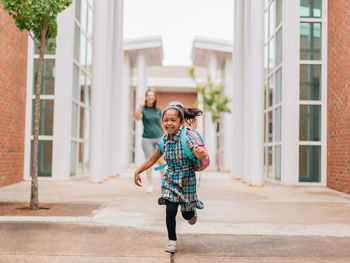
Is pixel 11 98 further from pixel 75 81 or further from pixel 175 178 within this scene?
pixel 175 178

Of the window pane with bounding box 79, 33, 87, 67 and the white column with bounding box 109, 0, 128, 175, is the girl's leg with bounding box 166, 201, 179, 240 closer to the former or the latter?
the window pane with bounding box 79, 33, 87, 67

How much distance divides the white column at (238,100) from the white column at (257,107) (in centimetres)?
205

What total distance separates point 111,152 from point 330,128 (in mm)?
6005

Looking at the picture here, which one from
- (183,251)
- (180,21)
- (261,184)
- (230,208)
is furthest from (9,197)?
(180,21)

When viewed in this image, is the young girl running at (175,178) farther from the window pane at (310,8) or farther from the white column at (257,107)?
the window pane at (310,8)

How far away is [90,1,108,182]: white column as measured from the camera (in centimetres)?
928

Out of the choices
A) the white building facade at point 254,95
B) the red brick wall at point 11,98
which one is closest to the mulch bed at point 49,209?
the red brick wall at point 11,98

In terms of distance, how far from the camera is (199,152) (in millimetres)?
3211

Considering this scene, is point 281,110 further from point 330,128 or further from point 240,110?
point 240,110

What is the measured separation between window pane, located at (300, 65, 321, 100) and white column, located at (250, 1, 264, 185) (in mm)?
846

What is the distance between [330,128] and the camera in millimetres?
8344

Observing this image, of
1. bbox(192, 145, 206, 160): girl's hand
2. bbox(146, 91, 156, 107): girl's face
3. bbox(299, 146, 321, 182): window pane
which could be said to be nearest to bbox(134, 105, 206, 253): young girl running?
bbox(192, 145, 206, 160): girl's hand

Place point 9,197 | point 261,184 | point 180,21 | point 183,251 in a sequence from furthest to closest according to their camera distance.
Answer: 1. point 180,21
2. point 261,184
3. point 9,197
4. point 183,251

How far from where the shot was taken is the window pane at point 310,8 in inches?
350
